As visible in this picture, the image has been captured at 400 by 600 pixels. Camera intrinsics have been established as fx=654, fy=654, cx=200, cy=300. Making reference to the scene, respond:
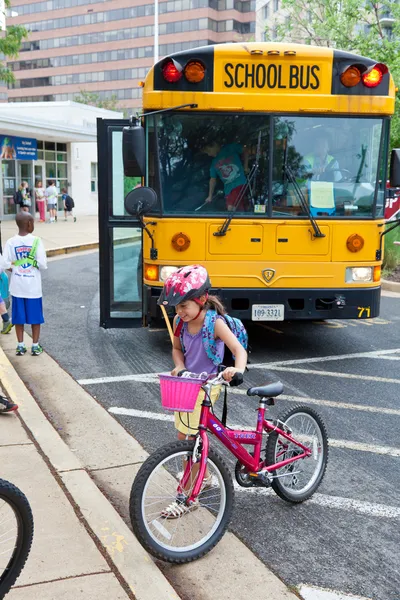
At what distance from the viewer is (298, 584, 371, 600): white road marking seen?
3.04 m

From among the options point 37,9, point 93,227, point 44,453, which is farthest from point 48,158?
point 37,9

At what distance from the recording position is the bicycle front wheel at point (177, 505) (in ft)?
10.5

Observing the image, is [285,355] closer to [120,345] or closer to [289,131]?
[120,345]

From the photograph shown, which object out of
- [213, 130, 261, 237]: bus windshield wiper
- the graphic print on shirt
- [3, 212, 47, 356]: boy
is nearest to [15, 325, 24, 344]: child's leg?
[3, 212, 47, 356]: boy

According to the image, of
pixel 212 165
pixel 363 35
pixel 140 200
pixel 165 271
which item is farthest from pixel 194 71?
pixel 363 35

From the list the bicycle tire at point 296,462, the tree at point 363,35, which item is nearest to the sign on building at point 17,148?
the tree at point 363,35

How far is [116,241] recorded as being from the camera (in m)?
7.65

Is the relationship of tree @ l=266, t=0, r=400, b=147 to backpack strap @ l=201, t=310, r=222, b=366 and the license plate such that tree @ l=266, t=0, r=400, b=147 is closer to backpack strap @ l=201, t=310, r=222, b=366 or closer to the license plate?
the license plate

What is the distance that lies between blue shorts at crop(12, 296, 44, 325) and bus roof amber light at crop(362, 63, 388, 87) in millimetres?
4113

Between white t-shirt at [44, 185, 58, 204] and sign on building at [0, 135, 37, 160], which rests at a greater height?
sign on building at [0, 135, 37, 160]

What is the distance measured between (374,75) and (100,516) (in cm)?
520

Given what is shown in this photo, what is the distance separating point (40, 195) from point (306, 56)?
2277cm

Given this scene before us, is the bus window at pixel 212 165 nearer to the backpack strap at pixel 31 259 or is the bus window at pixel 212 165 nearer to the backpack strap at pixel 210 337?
the backpack strap at pixel 31 259

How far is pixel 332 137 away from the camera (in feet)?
22.5
